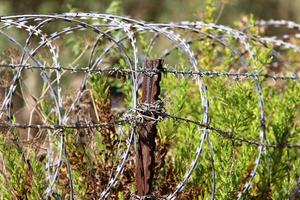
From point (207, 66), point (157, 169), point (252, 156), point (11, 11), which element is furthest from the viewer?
point (11, 11)

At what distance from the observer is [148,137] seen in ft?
11.8

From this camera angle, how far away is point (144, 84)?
365cm

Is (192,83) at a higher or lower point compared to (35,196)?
higher

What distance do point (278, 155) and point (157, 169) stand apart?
76 cm

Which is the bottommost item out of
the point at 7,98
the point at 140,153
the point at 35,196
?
the point at 35,196

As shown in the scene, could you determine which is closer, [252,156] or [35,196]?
[35,196]

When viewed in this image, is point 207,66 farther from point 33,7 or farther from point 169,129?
point 33,7

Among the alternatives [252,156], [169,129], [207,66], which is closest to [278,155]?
[252,156]

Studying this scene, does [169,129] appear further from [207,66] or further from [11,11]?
[11,11]

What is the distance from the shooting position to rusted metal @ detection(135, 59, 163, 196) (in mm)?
3577

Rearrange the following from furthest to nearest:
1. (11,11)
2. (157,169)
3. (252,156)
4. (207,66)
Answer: (11,11)
(207,66)
(252,156)
(157,169)

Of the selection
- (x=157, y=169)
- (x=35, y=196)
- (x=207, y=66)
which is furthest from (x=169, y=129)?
(x=207, y=66)

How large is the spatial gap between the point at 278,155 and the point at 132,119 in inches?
47.7

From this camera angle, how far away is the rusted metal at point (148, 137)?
3.58 meters
